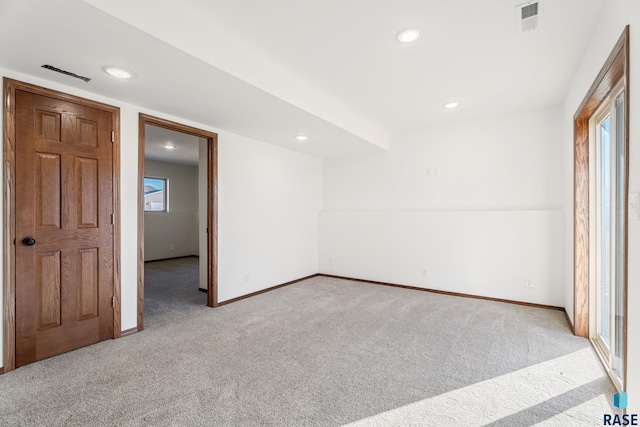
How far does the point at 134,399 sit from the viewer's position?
184 cm

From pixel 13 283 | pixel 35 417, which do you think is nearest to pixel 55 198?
pixel 13 283

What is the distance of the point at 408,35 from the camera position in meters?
2.10

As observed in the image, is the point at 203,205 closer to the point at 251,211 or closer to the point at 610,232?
the point at 251,211

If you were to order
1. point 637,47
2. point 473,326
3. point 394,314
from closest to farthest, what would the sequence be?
point 637,47, point 473,326, point 394,314

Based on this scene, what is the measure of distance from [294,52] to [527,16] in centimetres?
157

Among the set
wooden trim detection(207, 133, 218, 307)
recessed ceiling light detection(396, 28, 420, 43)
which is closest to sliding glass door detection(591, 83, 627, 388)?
recessed ceiling light detection(396, 28, 420, 43)

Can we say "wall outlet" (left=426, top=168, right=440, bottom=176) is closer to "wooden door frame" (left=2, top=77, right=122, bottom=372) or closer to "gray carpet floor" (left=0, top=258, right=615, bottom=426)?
"gray carpet floor" (left=0, top=258, right=615, bottom=426)

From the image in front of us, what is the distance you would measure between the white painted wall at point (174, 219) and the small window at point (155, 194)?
4.6 inches

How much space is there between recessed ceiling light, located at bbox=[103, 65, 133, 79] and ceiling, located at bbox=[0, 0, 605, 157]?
0.18ft

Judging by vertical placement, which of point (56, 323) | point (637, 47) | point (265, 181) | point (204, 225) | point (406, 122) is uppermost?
point (406, 122)

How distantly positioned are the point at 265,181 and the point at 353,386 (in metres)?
3.08

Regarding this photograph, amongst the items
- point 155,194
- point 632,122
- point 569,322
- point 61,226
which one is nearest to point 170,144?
point 155,194

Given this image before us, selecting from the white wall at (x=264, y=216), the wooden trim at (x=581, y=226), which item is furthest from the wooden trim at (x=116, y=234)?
the wooden trim at (x=581, y=226)

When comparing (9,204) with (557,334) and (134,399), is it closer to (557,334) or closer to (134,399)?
(134,399)
